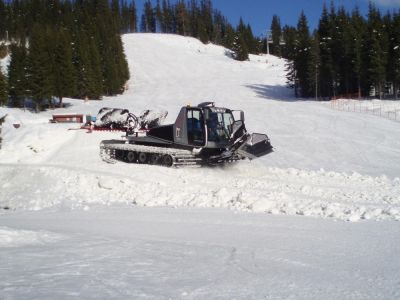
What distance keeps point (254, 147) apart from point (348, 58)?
1618 inches

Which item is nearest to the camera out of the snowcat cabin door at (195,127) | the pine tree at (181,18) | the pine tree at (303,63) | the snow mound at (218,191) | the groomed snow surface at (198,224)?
the groomed snow surface at (198,224)

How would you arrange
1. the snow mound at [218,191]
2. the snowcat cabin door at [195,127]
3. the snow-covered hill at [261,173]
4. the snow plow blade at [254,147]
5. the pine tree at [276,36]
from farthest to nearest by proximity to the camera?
1. the pine tree at [276,36]
2. the snowcat cabin door at [195,127]
3. the snow plow blade at [254,147]
4. the snow-covered hill at [261,173]
5. the snow mound at [218,191]

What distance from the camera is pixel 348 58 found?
174 ft

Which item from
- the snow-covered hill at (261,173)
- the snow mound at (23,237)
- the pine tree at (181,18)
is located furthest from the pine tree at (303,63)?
the pine tree at (181,18)

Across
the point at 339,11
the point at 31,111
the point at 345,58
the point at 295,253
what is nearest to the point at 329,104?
the point at 345,58

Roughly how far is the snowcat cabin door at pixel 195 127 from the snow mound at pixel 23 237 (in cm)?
984

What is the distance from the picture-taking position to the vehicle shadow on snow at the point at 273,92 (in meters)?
58.4

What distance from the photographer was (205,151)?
17.2m

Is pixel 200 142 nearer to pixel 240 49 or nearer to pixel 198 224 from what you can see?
pixel 198 224

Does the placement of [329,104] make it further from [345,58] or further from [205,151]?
[205,151]

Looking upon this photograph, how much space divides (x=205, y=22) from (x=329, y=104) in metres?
110

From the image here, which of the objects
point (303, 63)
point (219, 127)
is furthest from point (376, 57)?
point (219, 127)

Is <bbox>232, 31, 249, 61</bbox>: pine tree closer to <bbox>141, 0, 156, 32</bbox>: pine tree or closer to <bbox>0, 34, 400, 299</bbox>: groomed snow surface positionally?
<bbox>141, 0, 156, 32</bbox>: pine tree

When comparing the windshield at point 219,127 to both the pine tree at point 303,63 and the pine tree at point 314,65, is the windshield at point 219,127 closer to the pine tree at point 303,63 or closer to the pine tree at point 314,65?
the pine tree at point 314,65
